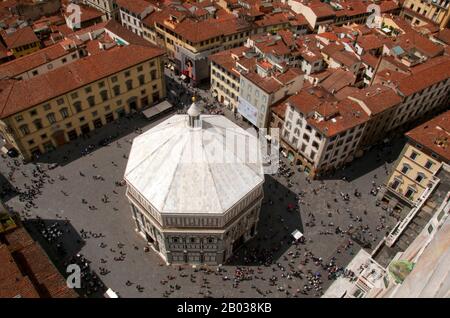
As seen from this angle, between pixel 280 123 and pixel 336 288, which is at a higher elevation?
pixel 280 123

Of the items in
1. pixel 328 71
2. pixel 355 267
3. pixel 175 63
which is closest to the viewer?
pixel 355 267

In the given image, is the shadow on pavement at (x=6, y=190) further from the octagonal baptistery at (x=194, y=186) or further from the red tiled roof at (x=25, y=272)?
the octagonal baptistery at (x=194, y=186)

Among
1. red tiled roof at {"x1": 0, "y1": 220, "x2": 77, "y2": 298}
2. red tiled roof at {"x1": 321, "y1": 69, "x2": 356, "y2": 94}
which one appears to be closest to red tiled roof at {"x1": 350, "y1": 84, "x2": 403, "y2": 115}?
red tiled roof at {"x1": 321, "y1": 69, "x2": 356, "y2": 94}

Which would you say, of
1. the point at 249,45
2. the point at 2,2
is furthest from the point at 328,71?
the point at 2,2

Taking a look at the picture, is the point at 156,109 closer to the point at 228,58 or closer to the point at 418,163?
the point at 228,58

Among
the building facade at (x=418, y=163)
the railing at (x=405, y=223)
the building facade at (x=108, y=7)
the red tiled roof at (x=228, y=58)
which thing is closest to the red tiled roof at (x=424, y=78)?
the building facade at (x=418, y=163)

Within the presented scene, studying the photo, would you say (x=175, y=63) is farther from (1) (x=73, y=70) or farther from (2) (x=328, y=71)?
(2) (x=328, y=71)
